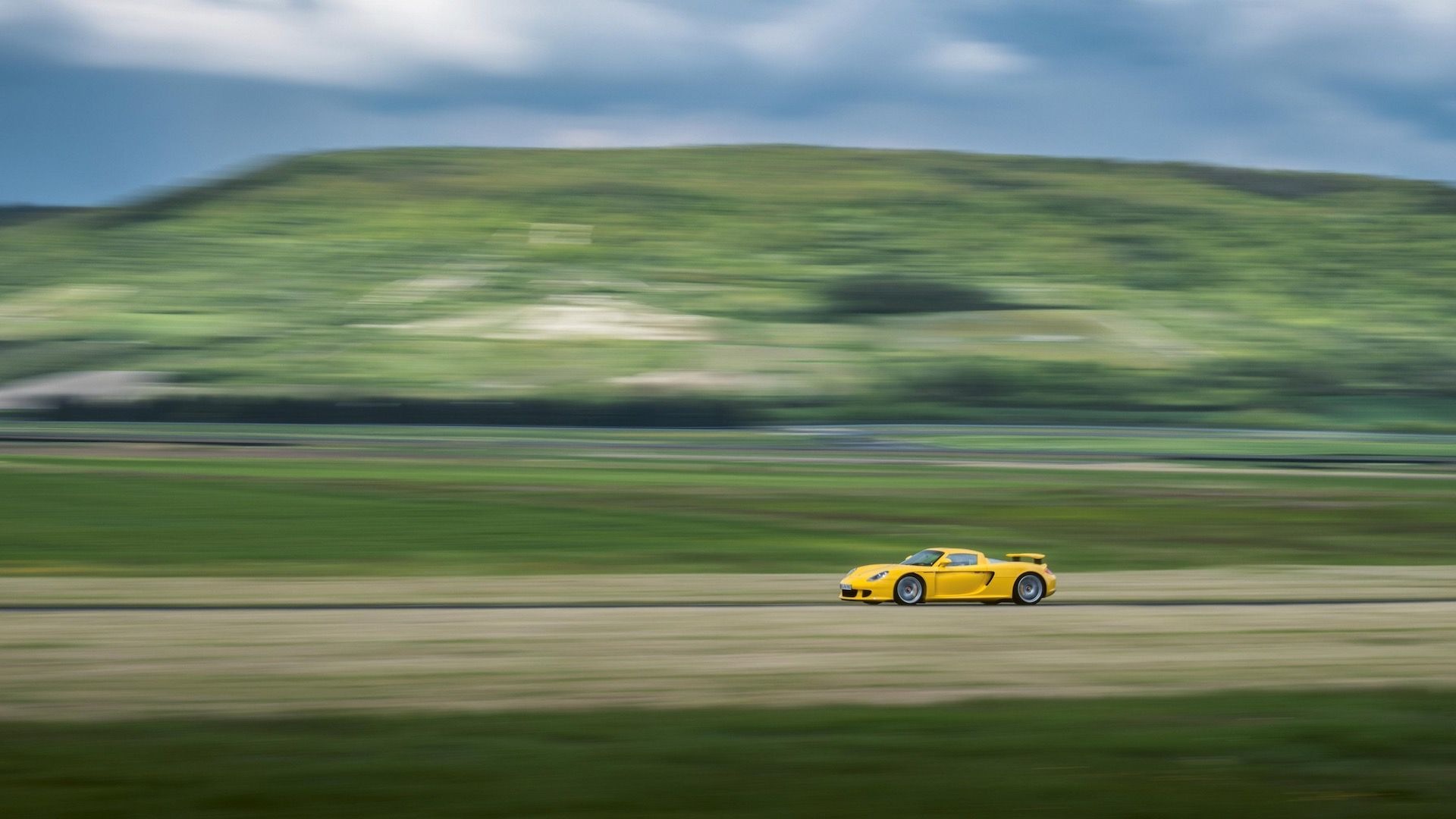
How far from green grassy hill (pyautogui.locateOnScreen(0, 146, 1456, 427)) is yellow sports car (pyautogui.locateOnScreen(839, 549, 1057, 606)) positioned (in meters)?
71.6

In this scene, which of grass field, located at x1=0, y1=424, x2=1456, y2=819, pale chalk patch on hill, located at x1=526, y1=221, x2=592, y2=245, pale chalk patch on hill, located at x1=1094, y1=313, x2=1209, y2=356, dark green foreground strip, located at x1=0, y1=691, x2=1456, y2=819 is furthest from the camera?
pale chalk patch on hill, located at x1=526, y1=221, x2=592, y2=245

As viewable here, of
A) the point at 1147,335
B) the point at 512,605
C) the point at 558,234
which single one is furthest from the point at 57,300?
the point at 512,605

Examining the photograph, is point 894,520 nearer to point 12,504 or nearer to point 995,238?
point 12,504

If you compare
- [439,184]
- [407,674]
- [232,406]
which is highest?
[439,184]

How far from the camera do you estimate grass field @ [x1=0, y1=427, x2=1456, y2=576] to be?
22.7 meters

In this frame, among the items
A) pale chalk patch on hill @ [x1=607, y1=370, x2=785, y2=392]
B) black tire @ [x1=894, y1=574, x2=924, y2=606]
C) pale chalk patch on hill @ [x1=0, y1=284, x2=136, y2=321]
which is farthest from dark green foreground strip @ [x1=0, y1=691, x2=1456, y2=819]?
pale chalk patch on hill @ [x1=0, y1=284, x2=136, y2=321]

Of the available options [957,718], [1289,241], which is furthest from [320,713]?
[1289,241]

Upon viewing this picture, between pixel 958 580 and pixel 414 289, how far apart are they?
356 ft

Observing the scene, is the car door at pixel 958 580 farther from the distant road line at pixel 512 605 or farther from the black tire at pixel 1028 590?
the black tire at pixel 1028 590

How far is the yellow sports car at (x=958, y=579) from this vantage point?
16250 millimetres

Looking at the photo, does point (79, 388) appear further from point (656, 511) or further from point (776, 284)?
point (656, 511)

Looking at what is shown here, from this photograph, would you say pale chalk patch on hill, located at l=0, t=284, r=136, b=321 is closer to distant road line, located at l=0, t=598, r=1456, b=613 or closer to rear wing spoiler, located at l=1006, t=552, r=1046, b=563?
distant road line, located at l=0, t=598, r=1456, b=613

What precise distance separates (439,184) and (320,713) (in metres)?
144

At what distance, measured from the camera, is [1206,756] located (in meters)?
8.61
